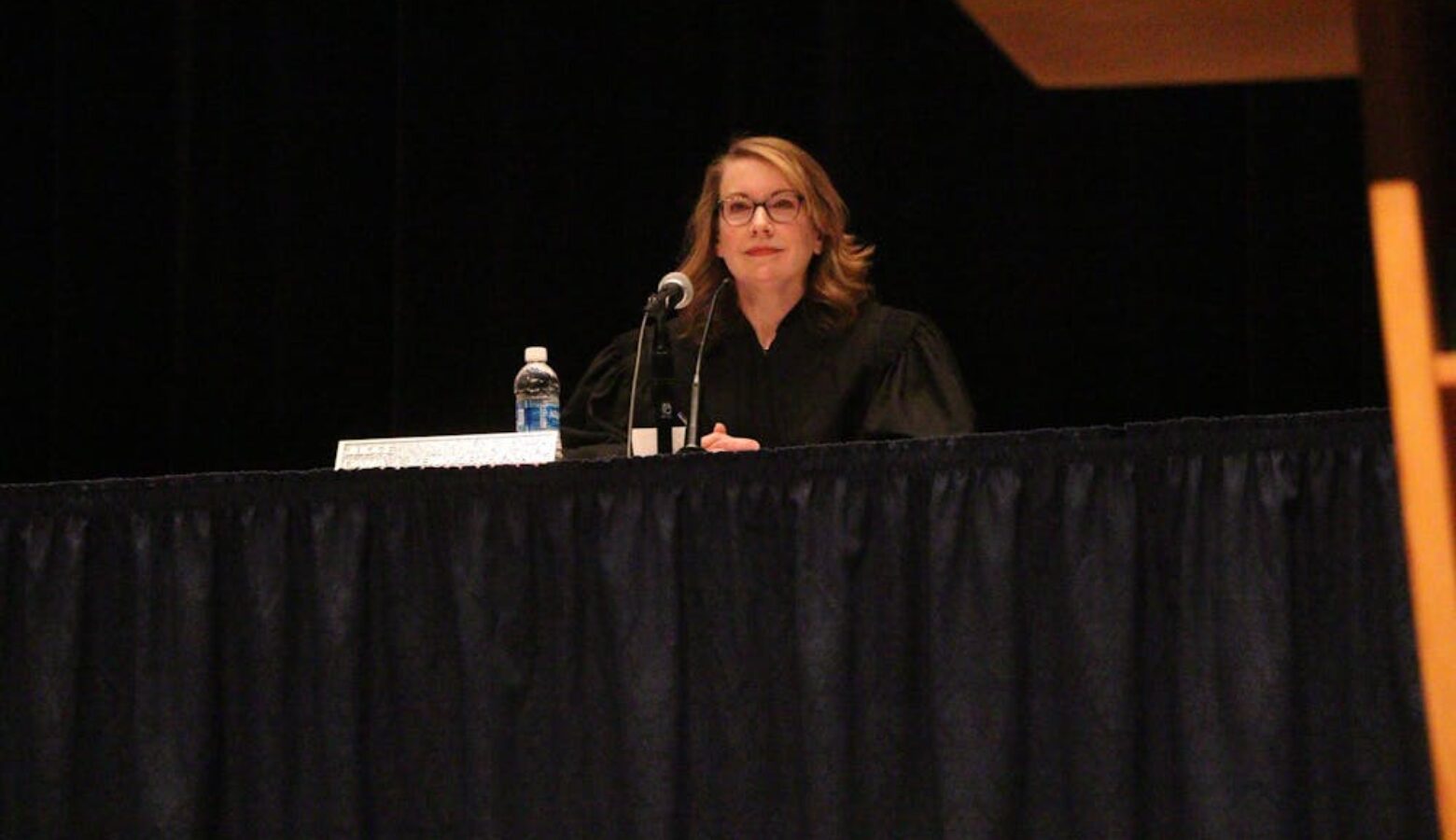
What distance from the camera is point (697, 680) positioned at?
177 centimetres

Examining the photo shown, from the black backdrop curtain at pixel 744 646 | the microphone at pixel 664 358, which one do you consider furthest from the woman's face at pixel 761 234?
the black backdrop curtain at pixel 744 646

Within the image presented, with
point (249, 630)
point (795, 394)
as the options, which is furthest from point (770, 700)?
point (795, 394)

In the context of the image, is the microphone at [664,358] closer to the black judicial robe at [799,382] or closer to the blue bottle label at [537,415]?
the blue bottle label at [537,415]

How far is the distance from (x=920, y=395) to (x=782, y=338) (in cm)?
30

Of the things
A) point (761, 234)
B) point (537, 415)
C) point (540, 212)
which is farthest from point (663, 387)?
point (540, 212)

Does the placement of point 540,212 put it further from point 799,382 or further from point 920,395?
point 920,395

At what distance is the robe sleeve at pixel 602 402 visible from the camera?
3066mm

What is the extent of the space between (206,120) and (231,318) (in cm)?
47

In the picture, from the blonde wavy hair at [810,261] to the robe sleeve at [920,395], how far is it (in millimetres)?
134

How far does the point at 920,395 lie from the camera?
3.06 meters

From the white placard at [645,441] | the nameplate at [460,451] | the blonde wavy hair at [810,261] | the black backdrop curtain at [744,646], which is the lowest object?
the black backdrop curtain at [744,646]

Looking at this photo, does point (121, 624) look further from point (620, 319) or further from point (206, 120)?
point (206, 120)

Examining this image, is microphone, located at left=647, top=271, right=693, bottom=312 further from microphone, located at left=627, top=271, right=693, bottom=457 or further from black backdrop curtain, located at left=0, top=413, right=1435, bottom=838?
black backdrop curtain, located at left=0, top=413, right=1435, bottom=838

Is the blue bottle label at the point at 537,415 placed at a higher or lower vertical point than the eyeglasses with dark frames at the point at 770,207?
lower
